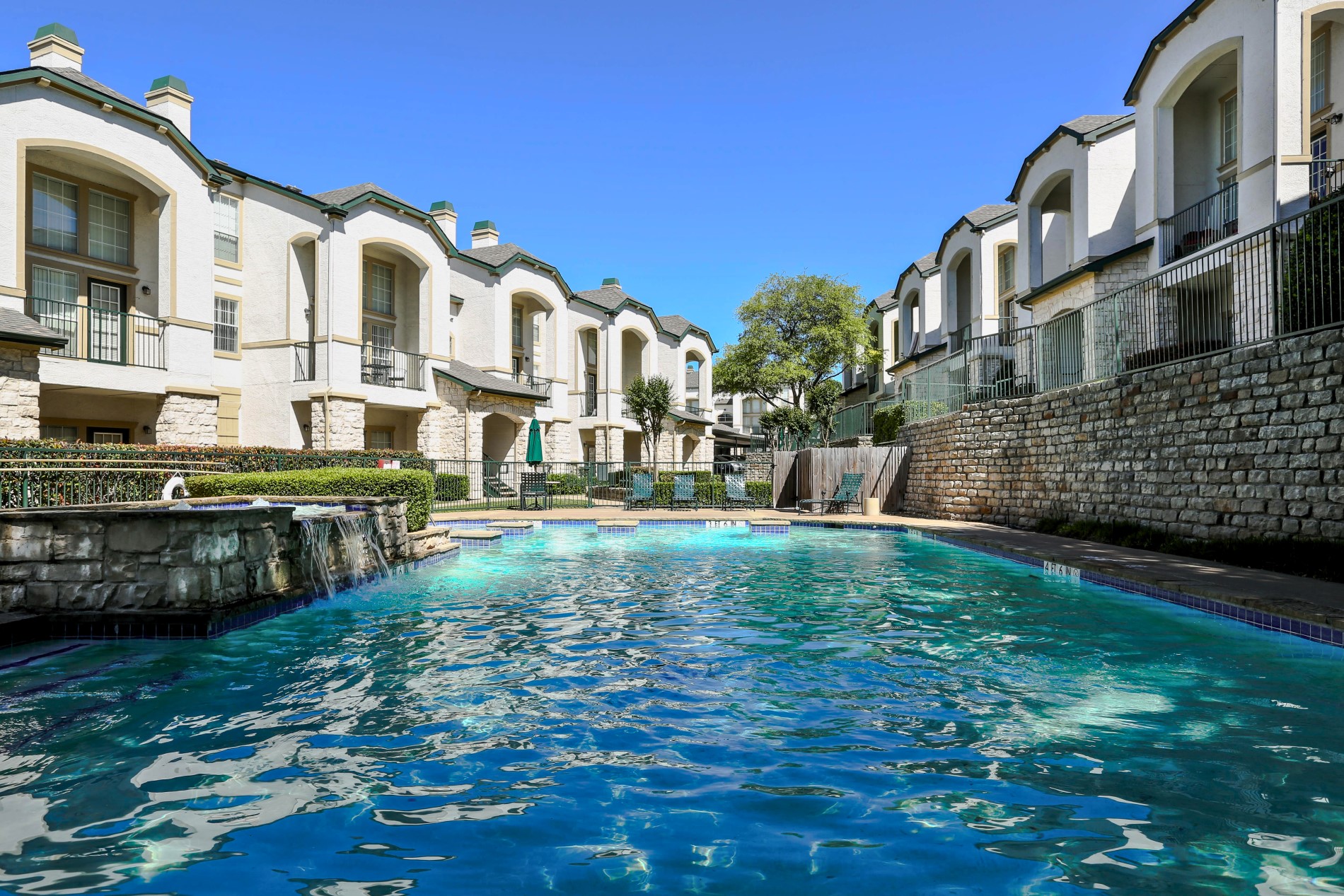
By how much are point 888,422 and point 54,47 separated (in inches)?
963

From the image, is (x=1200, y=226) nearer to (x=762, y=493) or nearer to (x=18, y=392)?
(x=762, y=493)

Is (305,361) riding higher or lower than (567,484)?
higher

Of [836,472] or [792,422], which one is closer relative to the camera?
[836,472]

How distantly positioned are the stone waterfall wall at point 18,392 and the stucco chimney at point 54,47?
8.44 metres

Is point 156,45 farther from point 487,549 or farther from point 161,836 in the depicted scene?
point 161,836

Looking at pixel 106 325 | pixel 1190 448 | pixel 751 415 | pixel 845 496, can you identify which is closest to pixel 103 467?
pixel 106 325

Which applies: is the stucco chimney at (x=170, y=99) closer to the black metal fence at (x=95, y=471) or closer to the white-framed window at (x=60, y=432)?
the white-framed window at (x=60, y=432)

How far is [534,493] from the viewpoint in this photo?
21.5 meters

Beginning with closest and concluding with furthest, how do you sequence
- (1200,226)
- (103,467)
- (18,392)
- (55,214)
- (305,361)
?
1. (103,467)
2. (18,392)
3. (1200,226)
4. (55,214)
5. (305,361)

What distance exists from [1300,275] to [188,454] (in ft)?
60.9

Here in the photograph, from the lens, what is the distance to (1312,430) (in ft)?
26.4

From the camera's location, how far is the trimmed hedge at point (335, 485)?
11.1 metres

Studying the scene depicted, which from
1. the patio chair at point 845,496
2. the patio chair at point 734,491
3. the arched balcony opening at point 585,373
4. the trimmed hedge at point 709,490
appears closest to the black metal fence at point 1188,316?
→ the patio chair at point 845,496

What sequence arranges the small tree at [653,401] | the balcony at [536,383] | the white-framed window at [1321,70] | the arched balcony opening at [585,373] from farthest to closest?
the arched balcony opening at [585,373] < the balcony at [536,383] < the small tree at [653,401] < the white-framed window at [1321,70]
